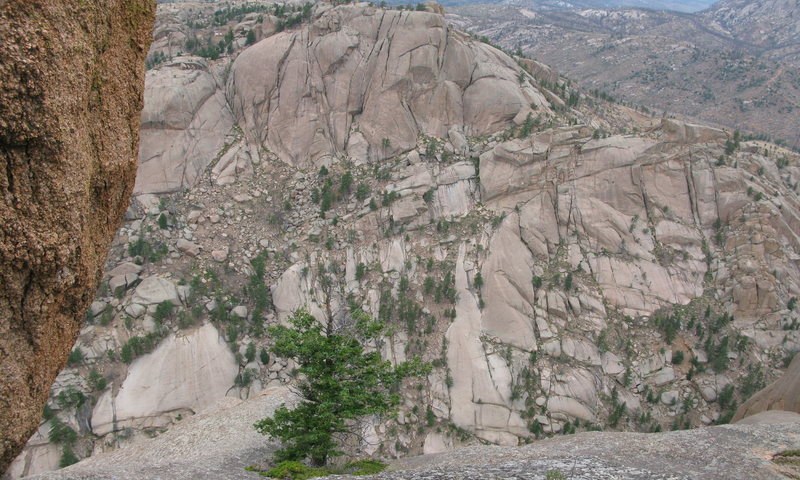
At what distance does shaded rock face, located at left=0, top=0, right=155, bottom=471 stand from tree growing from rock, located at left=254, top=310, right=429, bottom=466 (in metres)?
9.70

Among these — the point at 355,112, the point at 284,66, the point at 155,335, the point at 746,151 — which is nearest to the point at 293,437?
the point at 155,335

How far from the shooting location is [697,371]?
37.6 m

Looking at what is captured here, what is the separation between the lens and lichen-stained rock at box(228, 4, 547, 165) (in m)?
48.7

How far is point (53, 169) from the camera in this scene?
600 cm

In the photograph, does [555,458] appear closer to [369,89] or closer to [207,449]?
[207,449]

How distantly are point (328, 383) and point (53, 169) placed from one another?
12498 mm

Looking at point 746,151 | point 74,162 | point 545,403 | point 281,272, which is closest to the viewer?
point 74,162

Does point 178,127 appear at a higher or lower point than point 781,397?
higher

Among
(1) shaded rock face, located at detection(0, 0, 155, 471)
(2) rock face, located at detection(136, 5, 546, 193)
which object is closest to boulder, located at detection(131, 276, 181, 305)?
(2) rock face, located at detection(136, 5, 546, 193)

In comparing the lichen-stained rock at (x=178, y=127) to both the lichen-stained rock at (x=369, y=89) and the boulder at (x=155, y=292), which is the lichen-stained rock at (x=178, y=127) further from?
the boulder at (x=155, y=292)

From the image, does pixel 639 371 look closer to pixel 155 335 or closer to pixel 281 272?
pixel 281 272

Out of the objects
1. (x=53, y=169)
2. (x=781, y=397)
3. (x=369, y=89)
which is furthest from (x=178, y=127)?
(x=781, y=397)

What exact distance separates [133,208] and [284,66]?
65.8ft

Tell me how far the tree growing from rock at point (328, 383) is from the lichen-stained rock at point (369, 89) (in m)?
32.5
